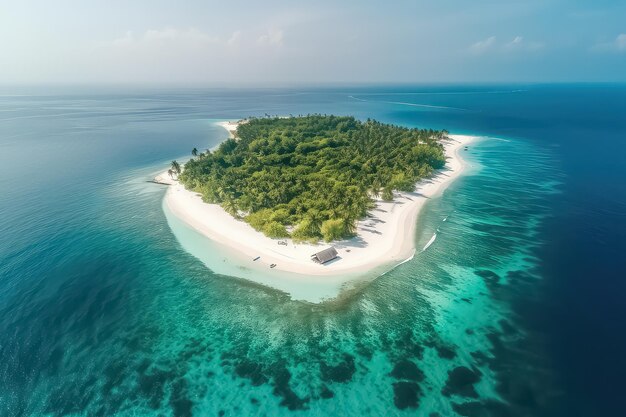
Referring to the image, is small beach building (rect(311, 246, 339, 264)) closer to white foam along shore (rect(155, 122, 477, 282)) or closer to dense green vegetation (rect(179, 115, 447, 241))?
white foam along shore (rect(155, 122, 477, 282))

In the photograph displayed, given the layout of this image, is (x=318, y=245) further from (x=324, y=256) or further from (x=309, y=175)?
(x=309, y=175)

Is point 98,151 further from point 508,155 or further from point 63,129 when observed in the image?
point 508,155

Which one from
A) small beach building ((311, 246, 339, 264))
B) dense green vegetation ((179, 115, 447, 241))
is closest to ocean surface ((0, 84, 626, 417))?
small beach building ((311, 246, 339, 264))

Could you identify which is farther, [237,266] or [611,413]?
[237,266]

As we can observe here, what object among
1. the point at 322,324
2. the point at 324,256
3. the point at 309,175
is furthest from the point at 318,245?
the point at 309,175

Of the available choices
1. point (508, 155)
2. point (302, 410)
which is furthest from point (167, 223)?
point (508, 155)

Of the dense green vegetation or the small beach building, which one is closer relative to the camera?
the small beach building
